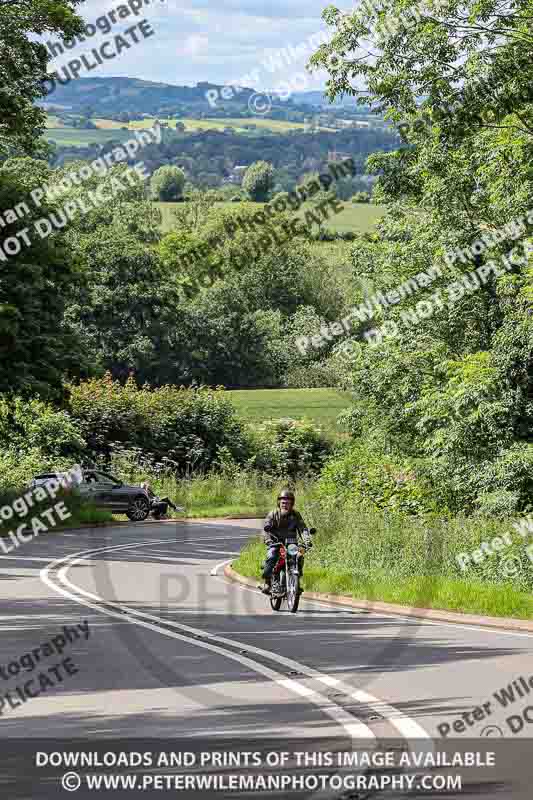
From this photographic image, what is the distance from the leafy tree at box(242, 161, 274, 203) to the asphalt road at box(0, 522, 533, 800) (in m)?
172

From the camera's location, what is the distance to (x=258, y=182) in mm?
193500

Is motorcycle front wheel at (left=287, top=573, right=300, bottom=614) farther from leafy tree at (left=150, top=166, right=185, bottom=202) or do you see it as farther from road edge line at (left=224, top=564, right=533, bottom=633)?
leafy tree at (left=150, top=166, right=185, bottom=202)

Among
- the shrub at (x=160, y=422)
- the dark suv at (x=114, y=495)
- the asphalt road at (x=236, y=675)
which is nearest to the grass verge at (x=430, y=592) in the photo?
the asphalt road at (x=236, y=675)

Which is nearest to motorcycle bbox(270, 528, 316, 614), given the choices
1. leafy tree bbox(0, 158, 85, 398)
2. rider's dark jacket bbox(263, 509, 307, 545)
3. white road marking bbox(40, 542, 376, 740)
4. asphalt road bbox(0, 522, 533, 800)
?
rider's dark jacket bbox(263, 509, 307, 545)

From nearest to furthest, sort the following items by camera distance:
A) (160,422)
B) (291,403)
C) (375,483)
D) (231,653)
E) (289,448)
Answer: (231,653) < (375,483) < (160,422) < (289,448) < (291,403)

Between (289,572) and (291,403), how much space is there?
69922mm

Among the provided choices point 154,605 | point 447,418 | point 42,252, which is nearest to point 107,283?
point 42,252

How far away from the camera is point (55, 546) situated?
119 feet

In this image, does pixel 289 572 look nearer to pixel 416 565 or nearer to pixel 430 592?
pixel 430 592

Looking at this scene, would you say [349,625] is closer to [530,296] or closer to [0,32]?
[530,296]

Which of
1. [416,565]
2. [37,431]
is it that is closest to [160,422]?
[37,431]

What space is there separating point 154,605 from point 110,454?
3551cm

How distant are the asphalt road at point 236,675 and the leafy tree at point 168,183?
6790 inches

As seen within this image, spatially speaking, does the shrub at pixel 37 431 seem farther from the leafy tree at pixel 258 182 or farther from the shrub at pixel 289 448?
the leafy tree at pixel 258 182
